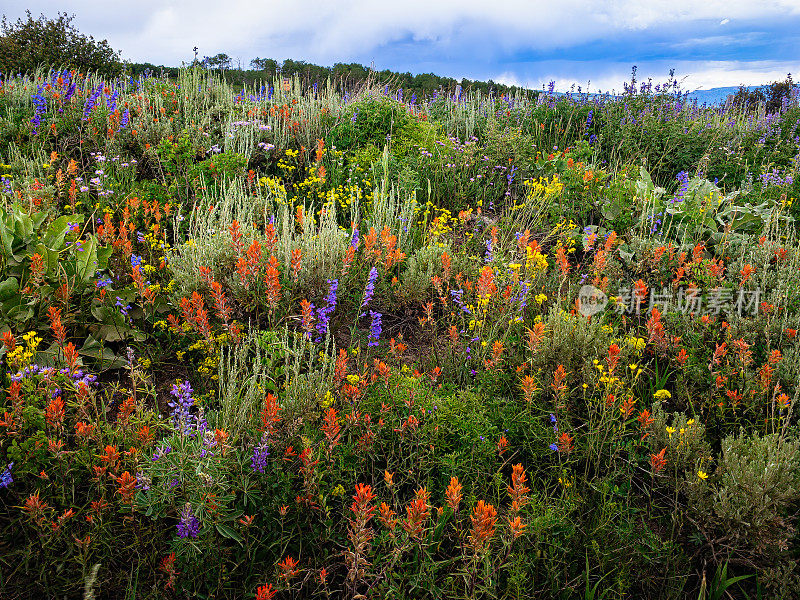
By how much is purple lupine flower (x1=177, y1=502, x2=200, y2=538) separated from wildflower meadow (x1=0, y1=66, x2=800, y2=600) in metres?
0.01

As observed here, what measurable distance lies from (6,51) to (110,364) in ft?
37.4

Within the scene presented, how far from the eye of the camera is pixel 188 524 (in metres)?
1.87

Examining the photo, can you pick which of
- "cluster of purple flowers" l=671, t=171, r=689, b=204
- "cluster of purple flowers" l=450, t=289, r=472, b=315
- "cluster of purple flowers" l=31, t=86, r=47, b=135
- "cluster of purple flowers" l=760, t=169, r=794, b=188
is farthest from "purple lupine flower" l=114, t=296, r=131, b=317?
"cluster of purple flowers" l=760, t=169, r=794, b=188

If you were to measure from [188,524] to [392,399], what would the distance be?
1076mm

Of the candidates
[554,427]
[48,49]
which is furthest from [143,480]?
[48,49]

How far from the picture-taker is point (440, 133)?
270 inches

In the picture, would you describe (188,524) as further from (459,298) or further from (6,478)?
(459,298)

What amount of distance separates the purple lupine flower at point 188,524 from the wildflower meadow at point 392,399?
0.03 ft

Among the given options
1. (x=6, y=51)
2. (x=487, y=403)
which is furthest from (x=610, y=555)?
(x=6, y=51)

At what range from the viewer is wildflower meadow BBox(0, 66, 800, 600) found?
200 cm

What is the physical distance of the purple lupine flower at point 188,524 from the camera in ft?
6.03

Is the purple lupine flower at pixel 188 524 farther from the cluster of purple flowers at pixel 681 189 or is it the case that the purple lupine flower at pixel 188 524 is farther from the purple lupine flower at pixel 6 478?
the cluster of purple flowers at pixel 681 189

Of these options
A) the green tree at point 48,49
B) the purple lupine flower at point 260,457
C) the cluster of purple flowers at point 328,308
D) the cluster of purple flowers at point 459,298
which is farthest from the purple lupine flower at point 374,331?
the green tree at point 48,49

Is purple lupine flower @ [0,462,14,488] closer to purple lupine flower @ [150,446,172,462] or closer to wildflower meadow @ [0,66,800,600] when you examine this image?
wildflower meadow @ [0,66,800,600]
